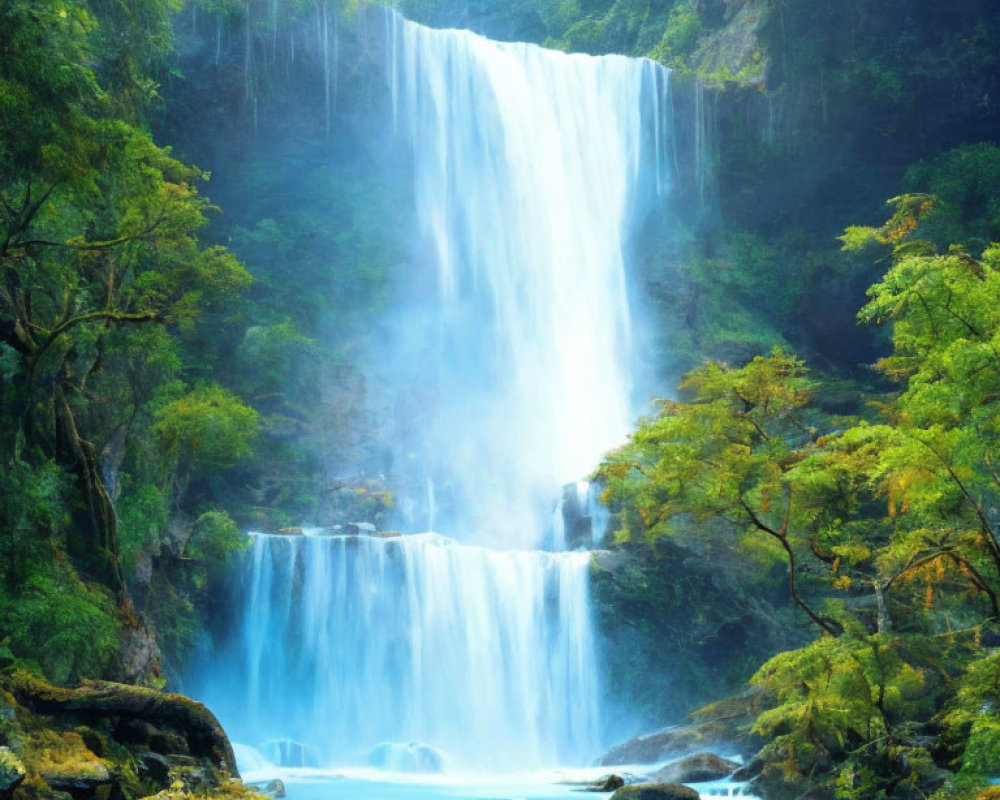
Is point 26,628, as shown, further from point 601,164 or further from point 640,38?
point 640,38

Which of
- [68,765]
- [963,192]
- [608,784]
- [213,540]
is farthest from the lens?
[963,192]

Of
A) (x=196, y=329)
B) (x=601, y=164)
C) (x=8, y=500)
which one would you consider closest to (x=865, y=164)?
(x=601, y=164)

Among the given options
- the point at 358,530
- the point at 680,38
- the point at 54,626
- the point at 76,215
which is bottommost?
the point at 54,626

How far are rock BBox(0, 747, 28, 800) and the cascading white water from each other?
14510 mm

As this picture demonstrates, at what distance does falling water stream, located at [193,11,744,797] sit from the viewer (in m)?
25.6

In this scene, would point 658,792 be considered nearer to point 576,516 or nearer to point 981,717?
point 981,717

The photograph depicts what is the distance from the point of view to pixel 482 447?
35.5m

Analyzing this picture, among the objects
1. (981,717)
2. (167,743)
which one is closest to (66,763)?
(167,743)

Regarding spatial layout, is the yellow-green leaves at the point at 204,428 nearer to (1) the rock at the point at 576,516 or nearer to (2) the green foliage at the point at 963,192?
(1) the rock at the point at 576,516

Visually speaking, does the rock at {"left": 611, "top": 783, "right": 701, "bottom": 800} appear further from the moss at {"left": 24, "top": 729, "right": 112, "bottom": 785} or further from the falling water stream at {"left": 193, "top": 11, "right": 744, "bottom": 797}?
the falling water stream at {"left": 193, "top": 11, "right": 744, "bottom": 797}

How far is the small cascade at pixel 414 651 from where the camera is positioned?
25422 millimetres

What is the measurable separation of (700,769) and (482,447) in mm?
18230

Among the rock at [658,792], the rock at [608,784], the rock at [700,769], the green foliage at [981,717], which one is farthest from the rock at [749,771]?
the green foliage at [981,717]

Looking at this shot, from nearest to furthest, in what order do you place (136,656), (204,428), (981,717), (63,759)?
1. (981,717)
2. (63,759)
3. (136,656)
4. (204,428)
